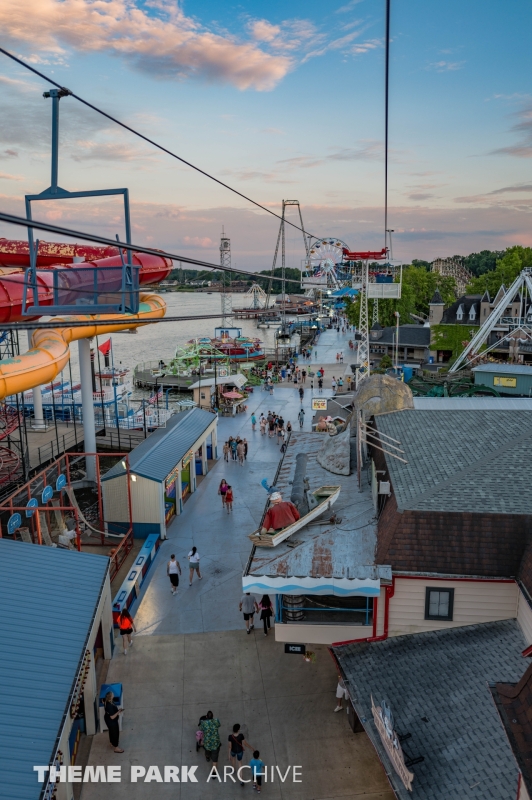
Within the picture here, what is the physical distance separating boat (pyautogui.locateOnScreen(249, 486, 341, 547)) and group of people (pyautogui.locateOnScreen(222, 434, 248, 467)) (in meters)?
13.8

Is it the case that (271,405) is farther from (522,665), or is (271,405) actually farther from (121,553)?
(522,665)

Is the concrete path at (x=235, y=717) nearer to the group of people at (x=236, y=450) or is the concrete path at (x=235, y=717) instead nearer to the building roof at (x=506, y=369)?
the group of people at (x=236, y=450)

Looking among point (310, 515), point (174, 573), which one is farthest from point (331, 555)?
point (174, 573)

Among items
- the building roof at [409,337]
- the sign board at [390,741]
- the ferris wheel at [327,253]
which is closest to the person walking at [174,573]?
the sign board at [390,741]

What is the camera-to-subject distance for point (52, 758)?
7453 mm

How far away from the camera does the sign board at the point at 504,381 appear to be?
35.9m

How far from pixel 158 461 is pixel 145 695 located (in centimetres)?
932

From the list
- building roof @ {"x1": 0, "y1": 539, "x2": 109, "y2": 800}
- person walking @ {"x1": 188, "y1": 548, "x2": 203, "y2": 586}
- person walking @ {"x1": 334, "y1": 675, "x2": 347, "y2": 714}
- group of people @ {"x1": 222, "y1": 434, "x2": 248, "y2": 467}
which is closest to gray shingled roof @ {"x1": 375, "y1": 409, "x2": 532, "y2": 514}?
person walking @ {"x1": 334, "y1": 675, "x2": 347, "y2": 714}

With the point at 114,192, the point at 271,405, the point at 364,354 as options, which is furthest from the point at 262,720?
the point at 271,405

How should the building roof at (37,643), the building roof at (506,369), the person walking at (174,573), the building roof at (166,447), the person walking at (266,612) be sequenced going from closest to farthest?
the building roof at (37,643)
the person walking at (266,612)
the person walking at (174,573)
the building roof at (166,447)
the building roof at (506,369)

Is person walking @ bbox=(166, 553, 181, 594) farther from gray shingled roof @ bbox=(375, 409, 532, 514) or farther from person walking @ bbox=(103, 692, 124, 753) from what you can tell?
gray shingled roof @ bbox=(375, 409, 532, 514)

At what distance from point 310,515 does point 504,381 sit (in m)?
27.3

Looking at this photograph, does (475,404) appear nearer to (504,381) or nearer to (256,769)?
(256,769)

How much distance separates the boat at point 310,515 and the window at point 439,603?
3.03 metres
